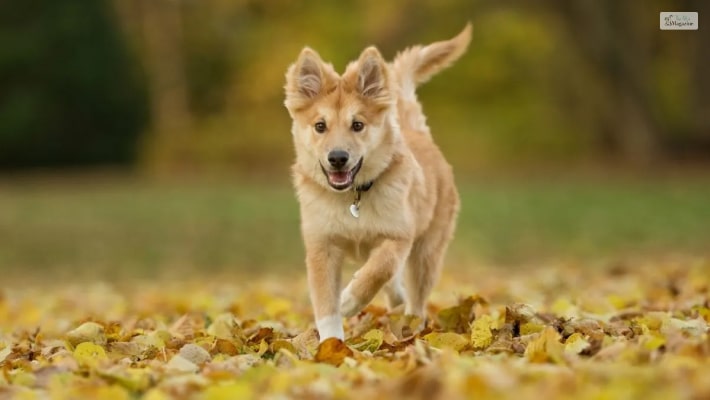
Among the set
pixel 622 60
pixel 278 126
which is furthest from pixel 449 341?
pixel 278 126

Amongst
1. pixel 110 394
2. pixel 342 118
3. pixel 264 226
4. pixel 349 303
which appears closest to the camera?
pixel 110 394

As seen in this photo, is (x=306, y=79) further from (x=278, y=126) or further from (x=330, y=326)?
(x=278, y=126)

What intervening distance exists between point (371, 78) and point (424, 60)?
131 centimetres

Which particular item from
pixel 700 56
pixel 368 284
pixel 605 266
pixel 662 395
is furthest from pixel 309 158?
pixel 700 56

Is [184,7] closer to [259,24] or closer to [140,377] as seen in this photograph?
[259,24]

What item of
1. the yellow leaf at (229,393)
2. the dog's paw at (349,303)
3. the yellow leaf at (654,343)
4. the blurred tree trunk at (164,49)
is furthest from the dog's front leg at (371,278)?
the blurred tree trunk at (164,49)

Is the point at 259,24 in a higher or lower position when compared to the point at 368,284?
higher

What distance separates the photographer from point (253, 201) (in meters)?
23.7

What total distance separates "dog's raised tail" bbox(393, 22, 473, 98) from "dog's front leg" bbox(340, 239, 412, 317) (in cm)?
175

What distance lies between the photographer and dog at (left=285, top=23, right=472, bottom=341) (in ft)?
17.8

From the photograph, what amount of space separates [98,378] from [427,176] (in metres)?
2.71

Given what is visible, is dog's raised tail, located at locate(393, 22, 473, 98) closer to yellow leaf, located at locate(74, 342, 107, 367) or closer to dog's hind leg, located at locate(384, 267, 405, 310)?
dog's hind leg, located at locate(384, 267, 405, 310)

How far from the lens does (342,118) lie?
5.62 metres

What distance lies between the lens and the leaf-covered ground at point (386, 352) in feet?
11.6
